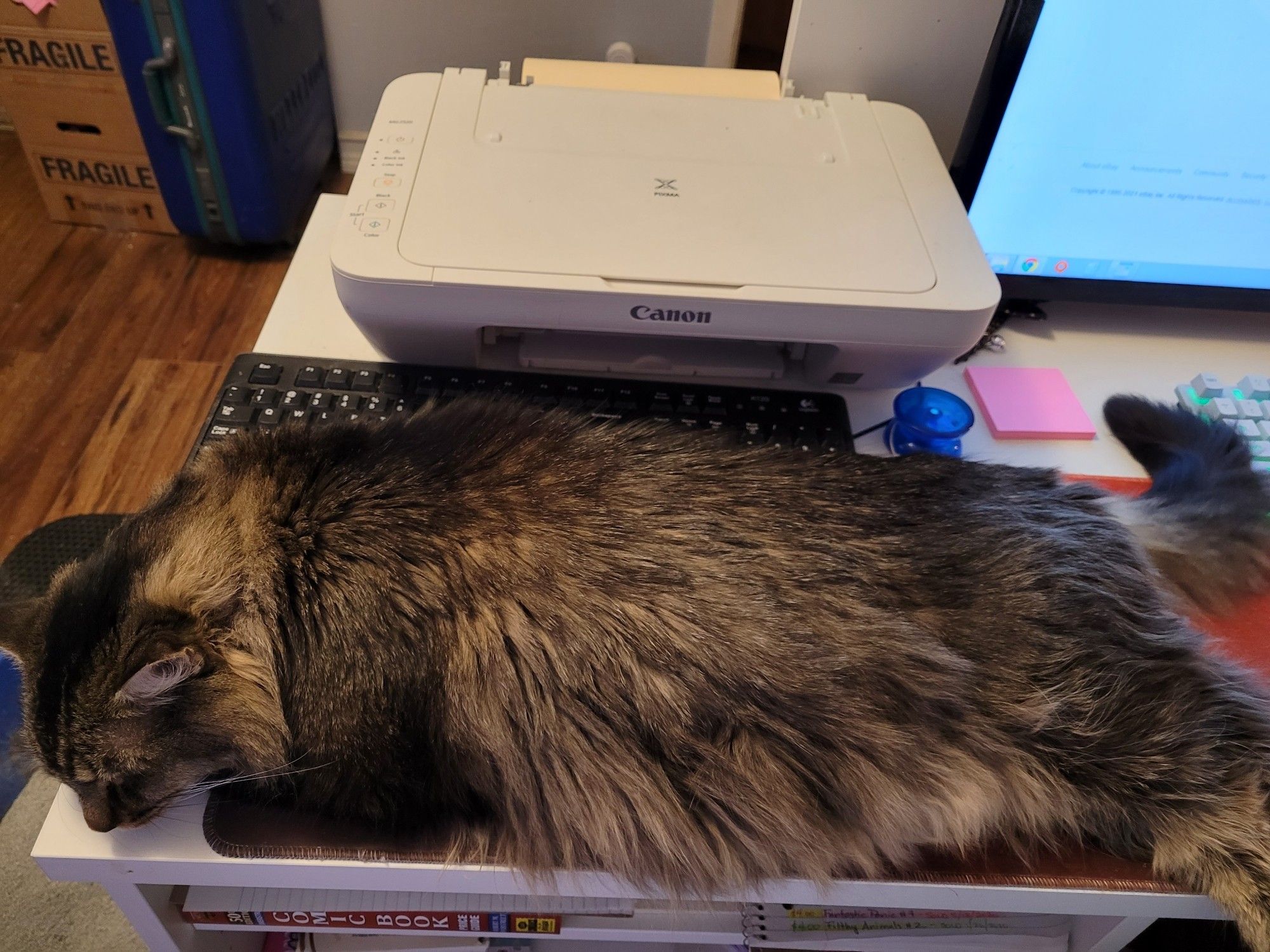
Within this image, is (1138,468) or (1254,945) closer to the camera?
(1254,945)

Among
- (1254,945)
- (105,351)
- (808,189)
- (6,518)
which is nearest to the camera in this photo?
(1254,945)

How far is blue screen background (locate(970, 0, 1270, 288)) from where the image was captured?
0.83 m

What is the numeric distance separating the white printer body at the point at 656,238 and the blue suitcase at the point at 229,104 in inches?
38.5

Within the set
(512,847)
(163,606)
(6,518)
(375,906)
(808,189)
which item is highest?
(808,189)

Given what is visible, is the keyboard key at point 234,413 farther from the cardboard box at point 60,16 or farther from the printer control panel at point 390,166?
the cardboard box at point 60,16

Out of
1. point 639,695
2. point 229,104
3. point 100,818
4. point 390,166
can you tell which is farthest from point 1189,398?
point 229,104

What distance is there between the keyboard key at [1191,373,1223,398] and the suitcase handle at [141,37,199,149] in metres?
1.96

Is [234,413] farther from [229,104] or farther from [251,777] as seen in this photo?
[229,104]

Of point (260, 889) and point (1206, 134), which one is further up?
point (1206, 134)

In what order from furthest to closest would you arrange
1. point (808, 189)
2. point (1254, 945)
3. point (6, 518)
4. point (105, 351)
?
point (105, 351) < point (6, 518) < point (808, 189) < point (1254, 945)

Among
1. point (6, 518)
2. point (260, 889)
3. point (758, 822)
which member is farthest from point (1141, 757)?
point (6, 518)

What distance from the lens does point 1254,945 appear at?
0.63m

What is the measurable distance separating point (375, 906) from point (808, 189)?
2.78 ft

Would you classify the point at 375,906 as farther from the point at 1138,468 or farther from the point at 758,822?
the point at 1138,468
